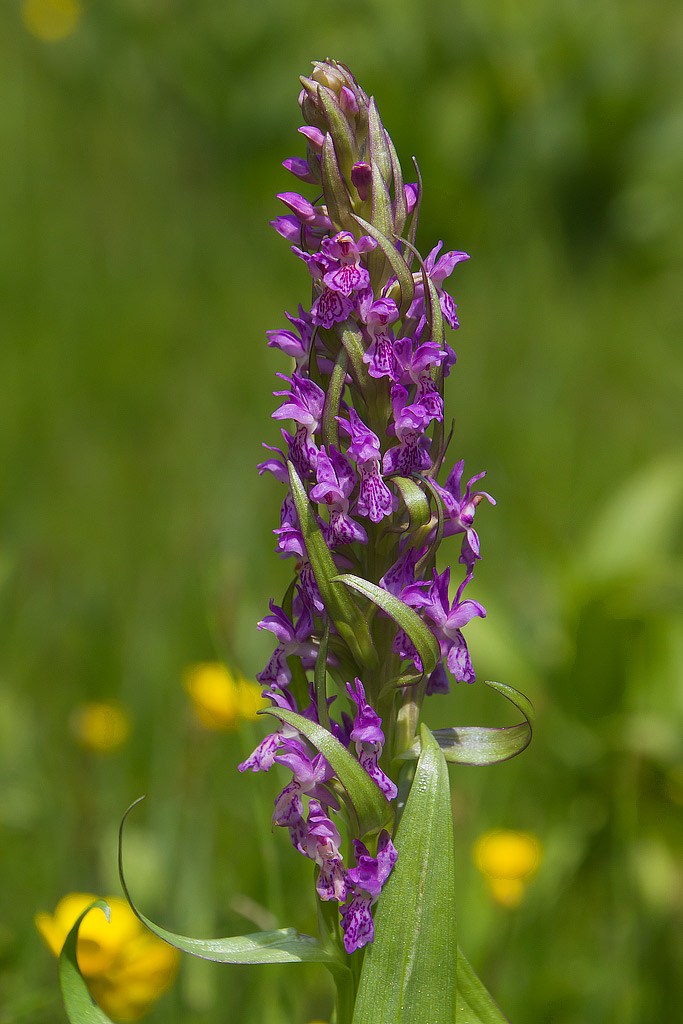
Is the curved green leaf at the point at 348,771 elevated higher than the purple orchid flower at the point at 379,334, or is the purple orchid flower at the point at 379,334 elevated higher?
the purple orchid flower at the point at 379,334

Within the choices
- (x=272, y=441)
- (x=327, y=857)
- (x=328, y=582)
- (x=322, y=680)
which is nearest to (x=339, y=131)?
(x=328, y=582)

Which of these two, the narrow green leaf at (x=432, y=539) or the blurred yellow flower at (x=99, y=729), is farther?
the blurred yellow flower at (x=99, y=729)

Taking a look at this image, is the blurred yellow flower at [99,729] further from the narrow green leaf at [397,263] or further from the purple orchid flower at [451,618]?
the narrow green leaf at [397,263]

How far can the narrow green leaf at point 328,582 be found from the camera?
3.39ft

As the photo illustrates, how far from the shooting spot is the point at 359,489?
3.56 ft

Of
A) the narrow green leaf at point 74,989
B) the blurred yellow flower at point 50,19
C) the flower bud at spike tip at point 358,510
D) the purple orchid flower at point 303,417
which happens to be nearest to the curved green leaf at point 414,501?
the flower bud at spike tip at point 358,510

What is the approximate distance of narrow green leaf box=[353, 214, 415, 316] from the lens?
103 cm

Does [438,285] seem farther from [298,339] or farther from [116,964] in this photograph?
[116,964]

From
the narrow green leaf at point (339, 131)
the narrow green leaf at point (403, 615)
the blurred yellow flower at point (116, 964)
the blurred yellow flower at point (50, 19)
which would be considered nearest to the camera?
the narrow green leaf at point (403, 615)

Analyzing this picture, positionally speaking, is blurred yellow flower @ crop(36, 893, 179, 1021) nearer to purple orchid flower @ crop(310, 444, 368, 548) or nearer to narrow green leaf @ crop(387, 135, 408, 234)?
purple orchid flower @ crop(310, 444, 368, 548)

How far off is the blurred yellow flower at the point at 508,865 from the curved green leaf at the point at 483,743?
2.45ft

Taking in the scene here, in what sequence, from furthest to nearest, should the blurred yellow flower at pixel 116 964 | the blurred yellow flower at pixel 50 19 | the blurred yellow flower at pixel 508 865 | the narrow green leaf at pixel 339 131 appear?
the blurred yellow flower at pixel 50 19, the blurred yellow flower at pixel 508 865, the blurred yellow flower at pixel 116 964, the narrow green leaf at pixel 339 131

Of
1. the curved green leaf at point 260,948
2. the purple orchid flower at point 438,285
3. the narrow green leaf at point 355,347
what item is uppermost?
the purple orchid flower at point 438,285

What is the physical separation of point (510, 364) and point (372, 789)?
14.6 feet
